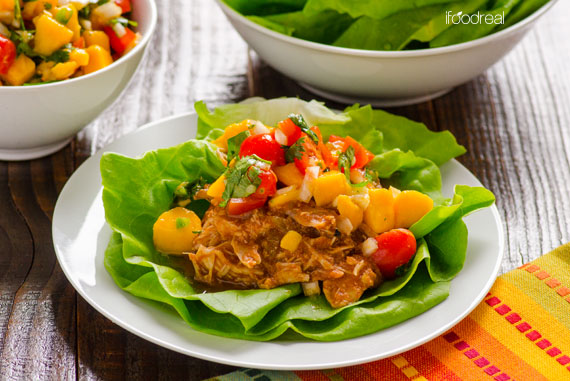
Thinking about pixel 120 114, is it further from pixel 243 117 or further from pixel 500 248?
pixel 500 248

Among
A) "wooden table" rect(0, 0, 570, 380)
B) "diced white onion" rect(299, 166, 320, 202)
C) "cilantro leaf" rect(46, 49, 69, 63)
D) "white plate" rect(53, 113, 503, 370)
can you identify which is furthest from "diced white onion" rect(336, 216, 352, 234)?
"cilantro leaf" rect(46, 49, 69, 63)

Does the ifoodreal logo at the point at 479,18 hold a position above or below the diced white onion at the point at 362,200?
above

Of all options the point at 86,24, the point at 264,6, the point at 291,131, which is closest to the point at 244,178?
the point at 291,131

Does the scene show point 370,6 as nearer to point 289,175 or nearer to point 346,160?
point 346,160

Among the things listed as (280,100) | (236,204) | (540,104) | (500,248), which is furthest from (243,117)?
(540,104)

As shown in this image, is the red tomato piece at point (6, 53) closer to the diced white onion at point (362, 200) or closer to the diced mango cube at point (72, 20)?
the diced mango cube at point (72, 20)

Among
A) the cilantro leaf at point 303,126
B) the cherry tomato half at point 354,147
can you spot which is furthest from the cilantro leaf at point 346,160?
the cilantro leaf at point 303,126
